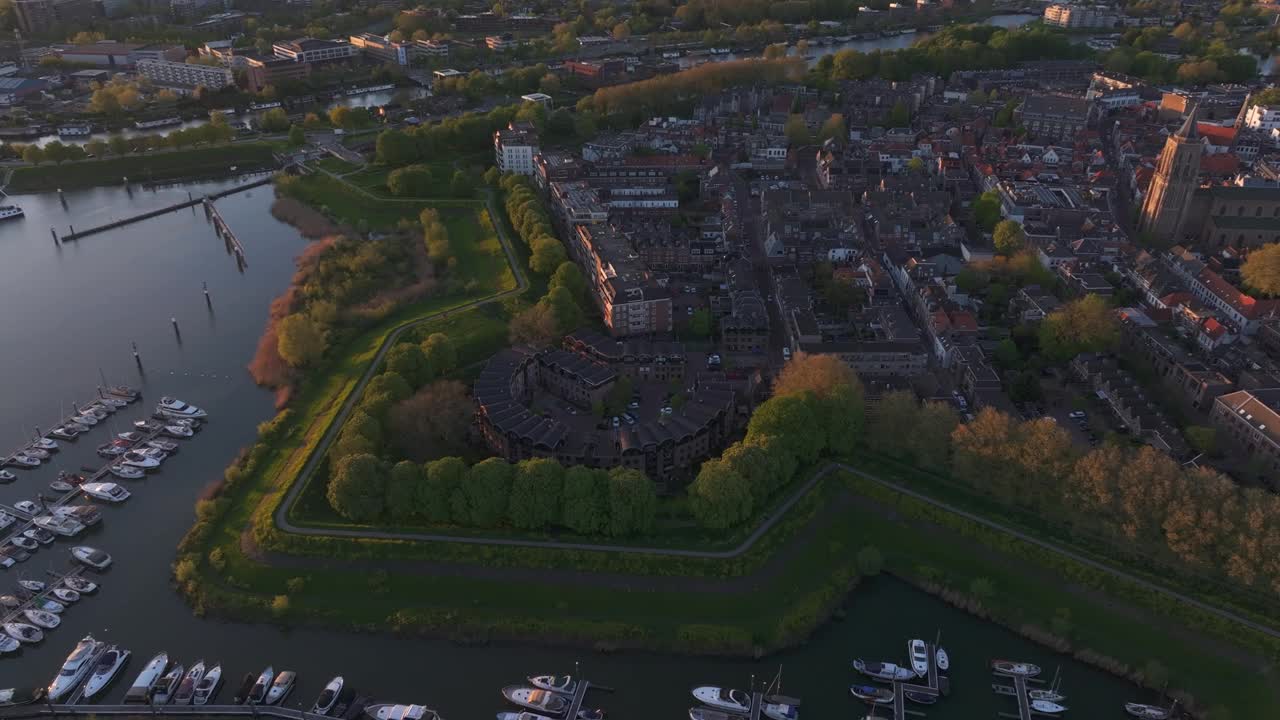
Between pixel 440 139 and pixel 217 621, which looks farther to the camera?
pixel 440 139

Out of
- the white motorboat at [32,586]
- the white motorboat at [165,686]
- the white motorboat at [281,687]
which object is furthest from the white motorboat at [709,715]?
the white motorboat at [32,586]

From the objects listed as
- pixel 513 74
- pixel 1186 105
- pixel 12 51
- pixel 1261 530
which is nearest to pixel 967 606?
pixel 1261 530

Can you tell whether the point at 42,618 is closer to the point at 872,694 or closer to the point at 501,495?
the point at 501,495

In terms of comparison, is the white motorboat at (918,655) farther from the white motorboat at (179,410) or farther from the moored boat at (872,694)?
the white motorboat at (179,410)

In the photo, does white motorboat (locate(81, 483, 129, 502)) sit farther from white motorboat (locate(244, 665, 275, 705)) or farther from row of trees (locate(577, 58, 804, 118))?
row of trees (locate(577, 58, 804, 118))

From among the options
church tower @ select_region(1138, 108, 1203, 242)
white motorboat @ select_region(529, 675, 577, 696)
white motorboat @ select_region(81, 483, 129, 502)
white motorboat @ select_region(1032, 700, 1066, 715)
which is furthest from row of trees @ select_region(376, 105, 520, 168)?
white motorboat @ select_region(1032, 700, 1066, 715)

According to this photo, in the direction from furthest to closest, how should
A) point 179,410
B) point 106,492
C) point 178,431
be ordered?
point 179,410 < point 178,431 < point 106,492

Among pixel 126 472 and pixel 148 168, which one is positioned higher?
pixel 148 168

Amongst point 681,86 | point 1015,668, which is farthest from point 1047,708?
point 681,86
